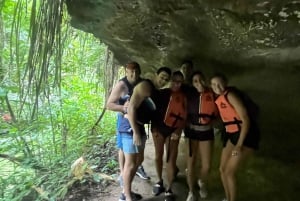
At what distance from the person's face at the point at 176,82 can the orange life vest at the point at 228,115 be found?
586 mm

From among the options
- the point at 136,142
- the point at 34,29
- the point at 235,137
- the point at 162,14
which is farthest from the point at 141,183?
the point at 34,29

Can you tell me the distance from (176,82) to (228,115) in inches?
30.4

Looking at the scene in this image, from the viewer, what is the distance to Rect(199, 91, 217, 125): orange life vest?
15.5ft

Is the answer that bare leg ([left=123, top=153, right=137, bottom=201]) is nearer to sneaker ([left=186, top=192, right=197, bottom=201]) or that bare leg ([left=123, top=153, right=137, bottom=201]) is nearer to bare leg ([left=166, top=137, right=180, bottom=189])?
bare leg ([left=166, top=137, right=180, bottom=189])

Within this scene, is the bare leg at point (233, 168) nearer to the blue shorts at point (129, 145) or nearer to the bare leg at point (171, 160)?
the bare leg at point (171, 160)

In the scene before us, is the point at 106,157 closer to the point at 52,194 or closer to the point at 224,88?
the point at 52,194

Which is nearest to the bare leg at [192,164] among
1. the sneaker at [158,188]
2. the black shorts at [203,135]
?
the black shorts at [203,135]

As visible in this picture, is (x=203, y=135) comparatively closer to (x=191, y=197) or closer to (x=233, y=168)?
(x=233, y=168)

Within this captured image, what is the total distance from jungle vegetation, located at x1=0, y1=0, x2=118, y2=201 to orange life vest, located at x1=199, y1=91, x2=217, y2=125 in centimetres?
156

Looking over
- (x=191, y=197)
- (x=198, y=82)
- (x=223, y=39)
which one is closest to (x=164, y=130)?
(x=198, y=82)

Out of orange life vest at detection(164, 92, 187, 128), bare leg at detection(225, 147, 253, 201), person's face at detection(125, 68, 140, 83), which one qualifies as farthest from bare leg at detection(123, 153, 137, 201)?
bare leg at detection(225, 147, 253, 201)

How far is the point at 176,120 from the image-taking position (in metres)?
4.95

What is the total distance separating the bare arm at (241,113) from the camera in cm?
424

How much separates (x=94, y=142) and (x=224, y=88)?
13.9 ft
